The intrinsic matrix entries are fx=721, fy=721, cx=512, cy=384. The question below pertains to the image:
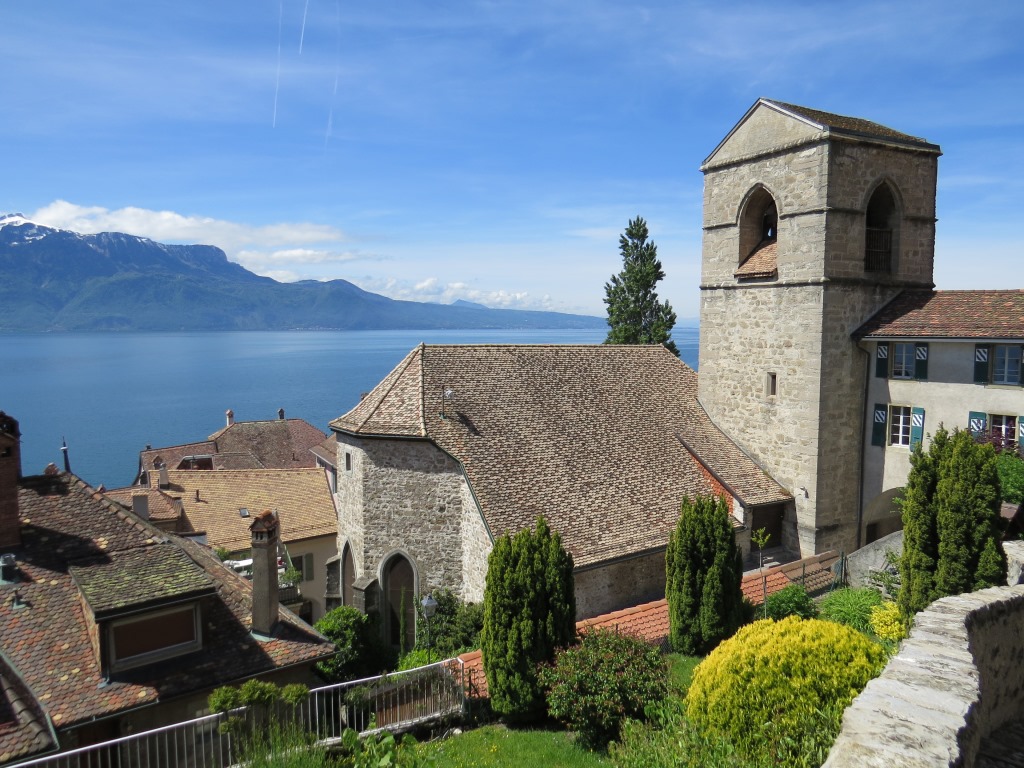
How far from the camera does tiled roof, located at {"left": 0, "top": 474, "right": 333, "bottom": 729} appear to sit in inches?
477

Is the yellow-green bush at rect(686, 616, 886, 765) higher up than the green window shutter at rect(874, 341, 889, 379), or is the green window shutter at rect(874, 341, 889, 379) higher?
the green window shutter at rect(874, 341, 889, 379)

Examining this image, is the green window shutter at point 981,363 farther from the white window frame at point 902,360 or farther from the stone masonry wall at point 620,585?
the stone masonry wall at point 620,585

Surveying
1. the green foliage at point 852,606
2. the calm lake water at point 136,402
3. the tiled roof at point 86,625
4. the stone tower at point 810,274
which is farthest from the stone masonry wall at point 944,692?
the calm lake water at point 136,402

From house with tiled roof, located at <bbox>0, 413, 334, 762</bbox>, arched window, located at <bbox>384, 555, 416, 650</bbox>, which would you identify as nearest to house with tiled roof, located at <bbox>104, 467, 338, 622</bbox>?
arched window, located at <bbox>384, 555, 416, 650</bbox>

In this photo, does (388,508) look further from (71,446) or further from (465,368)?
(71,446)

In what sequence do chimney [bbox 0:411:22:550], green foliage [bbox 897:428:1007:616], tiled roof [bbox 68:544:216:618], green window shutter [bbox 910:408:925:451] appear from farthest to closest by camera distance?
green window shutter [bbox 910:408:925:451]
chimney [bbox 0:411:22:550]
green foliage [bbox 897:428:1007:616]
tiled roof [bbox 68:544:216:618]

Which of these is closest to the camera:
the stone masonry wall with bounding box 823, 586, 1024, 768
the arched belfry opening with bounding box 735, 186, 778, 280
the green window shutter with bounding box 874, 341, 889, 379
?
the stone masonry wall with bounding box 823, 586, 1024, 768

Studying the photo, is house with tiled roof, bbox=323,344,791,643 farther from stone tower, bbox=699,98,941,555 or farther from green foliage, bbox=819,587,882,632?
green foliage, bbox=819,587,882,632

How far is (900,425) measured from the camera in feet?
67.6

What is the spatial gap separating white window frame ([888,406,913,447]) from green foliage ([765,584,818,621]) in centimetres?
649

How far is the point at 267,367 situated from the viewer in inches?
7820

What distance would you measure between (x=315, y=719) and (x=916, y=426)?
55.9 ft

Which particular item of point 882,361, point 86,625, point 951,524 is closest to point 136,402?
point 86,625

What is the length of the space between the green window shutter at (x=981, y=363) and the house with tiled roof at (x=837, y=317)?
3cm
